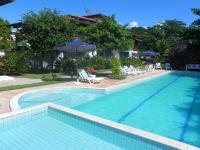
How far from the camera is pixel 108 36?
1758 centimetres

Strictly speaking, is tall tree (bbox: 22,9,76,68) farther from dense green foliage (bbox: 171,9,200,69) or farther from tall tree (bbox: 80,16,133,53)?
dense green foliage (bbox: 171,9,200,69)

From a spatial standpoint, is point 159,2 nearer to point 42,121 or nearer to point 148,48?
point 148,48

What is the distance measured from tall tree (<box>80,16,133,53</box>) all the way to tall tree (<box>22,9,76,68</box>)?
3.47 metres

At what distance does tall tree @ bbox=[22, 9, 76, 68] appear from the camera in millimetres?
20562

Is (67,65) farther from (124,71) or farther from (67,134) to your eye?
(67,134)

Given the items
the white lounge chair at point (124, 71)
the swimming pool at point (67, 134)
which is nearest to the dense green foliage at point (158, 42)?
the white lounge chair at point (124, 71)

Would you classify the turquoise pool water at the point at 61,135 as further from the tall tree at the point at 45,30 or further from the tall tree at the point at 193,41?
the tall tree at the point at 193,41

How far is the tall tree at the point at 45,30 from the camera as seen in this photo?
20.6 meters

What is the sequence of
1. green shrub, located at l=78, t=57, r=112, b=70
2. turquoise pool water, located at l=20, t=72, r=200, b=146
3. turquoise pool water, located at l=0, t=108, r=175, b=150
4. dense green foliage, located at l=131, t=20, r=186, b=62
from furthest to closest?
dense green foliage, located at l=131, t=20, r=186, b=62
green shrub, located at l=78, t=57, r=112, b=70
turquoise pool water, located at l=20, t=72, r=200, b=146
turquoise pool water, located at l=0, t=108, r=175, b=150

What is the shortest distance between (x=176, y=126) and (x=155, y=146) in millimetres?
2926

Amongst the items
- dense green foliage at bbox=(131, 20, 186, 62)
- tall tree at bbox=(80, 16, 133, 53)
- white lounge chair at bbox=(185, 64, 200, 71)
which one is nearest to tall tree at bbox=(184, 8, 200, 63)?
dense green foliage at bbox=(131, 20, 186, 62)

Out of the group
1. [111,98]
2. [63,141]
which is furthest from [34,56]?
[63,141]

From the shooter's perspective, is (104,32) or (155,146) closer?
(155,146)

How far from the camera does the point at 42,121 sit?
7215 millimetres
